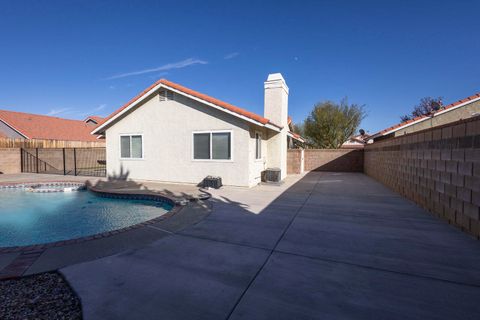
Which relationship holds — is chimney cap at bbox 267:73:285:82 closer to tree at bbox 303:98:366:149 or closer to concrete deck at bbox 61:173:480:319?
concrete deck at bbox 61:173:480:319

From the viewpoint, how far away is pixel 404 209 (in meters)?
6.83

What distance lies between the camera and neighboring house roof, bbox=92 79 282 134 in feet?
32.6

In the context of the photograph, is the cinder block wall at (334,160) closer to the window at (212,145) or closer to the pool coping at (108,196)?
the window at (212,145)

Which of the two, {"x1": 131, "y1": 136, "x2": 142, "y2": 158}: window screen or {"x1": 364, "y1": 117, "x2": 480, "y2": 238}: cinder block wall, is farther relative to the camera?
{"x1": 131, "y1": 136, "x2": 142, "y2": 158}: window screen

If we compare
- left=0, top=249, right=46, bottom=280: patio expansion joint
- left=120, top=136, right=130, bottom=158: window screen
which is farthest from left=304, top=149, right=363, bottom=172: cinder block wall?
left=0, top=249, right=46, bottom=280: patio expansion joint

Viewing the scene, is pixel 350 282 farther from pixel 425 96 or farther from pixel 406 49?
pixel 425 96

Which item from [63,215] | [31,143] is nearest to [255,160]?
[63,215]

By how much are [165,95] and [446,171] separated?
11449mm

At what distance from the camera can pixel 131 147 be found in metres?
13.0

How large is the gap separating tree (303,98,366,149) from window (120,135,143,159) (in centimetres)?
2234

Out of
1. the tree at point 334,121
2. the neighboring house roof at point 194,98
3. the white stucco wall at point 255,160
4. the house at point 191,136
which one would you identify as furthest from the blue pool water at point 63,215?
the tree at point 334,121

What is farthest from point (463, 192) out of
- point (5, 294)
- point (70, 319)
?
point (5, 294)

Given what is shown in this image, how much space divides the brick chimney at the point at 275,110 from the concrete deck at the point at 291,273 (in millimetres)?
7980

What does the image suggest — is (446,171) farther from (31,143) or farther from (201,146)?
(31,143)
